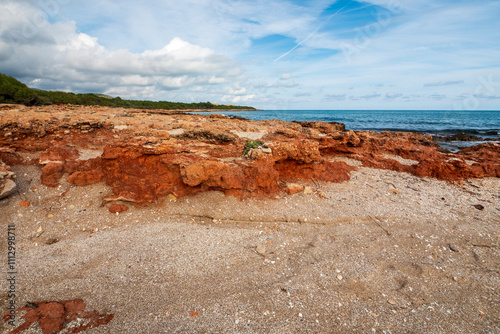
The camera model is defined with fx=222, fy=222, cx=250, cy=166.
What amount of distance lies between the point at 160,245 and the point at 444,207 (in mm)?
9092

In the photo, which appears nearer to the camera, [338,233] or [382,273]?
[382,273]

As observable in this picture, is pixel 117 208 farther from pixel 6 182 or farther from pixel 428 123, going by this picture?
pixel 428 123

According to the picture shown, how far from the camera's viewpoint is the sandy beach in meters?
3.73

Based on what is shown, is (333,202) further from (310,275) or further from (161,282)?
(161,282)

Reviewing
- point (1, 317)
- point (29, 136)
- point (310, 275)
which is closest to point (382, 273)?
point (310, 275)

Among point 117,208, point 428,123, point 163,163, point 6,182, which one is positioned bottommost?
point 117,208

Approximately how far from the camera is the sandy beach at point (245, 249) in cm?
373

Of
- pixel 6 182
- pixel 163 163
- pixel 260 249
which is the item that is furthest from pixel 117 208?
pixel 260 249

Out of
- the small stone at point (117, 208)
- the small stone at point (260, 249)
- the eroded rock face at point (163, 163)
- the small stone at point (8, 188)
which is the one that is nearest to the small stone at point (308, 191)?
the eroded rock face at point (163, 163)

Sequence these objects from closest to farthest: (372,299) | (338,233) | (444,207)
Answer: (372,299)
(338,233)
(444,207)

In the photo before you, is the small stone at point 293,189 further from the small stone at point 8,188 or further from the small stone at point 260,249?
the small stone at point 8,188

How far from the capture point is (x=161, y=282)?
4453mm

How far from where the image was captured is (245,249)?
17.9ft

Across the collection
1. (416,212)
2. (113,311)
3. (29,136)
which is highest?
(29,136)
